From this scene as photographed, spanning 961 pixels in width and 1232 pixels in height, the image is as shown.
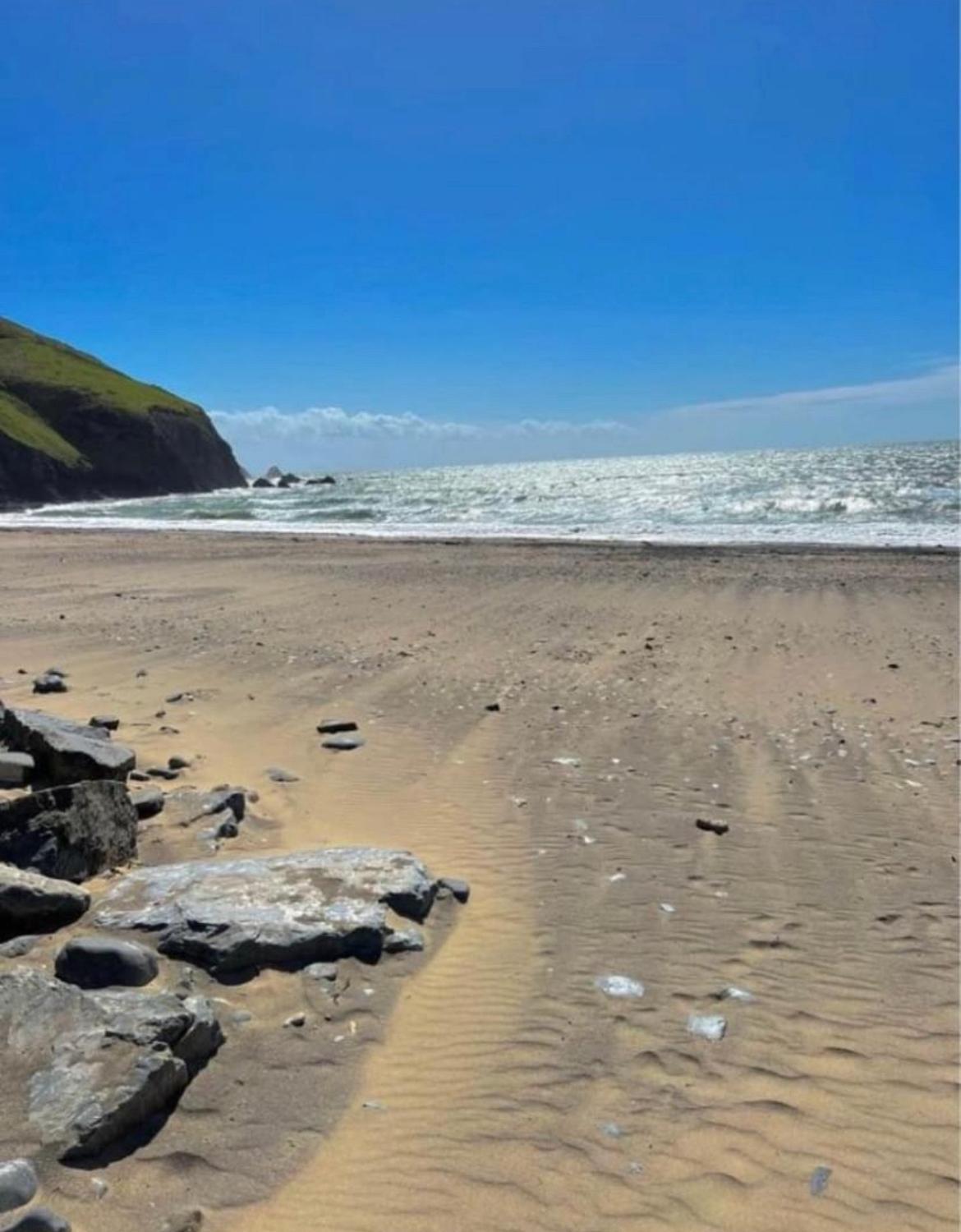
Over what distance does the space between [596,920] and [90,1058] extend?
121 inches

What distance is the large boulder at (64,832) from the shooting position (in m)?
5.46

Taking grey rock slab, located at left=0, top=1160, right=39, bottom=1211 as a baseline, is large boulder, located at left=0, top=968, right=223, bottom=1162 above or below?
above

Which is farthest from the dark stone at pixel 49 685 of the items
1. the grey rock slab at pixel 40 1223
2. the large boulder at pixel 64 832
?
the grey rock slab at pixel 40 1223

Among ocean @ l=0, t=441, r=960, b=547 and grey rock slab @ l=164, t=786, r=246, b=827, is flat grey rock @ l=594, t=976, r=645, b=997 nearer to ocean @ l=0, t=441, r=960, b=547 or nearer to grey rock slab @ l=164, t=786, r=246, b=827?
grey rock slab @ l=164, t=786, r=246, b=827

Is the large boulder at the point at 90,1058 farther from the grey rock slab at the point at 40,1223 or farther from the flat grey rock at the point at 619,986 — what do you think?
the flat grey rock at the point at 619,986

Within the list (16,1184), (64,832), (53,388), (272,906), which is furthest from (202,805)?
(53,388)

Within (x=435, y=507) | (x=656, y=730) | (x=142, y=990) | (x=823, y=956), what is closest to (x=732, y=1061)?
(x=823, y=956)

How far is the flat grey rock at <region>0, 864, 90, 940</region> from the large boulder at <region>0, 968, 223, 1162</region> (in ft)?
2.83

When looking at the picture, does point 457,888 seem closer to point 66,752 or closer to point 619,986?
point 619,986

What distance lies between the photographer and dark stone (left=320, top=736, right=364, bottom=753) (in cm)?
895

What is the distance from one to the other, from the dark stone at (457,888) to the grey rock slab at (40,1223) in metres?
3.10

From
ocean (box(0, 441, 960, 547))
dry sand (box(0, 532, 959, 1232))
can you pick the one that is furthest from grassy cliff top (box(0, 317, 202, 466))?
dry sand (box(0, 532, 959, 1232))

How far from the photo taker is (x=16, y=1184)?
3.05 m

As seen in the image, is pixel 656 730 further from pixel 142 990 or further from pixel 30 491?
pixel 30 491
